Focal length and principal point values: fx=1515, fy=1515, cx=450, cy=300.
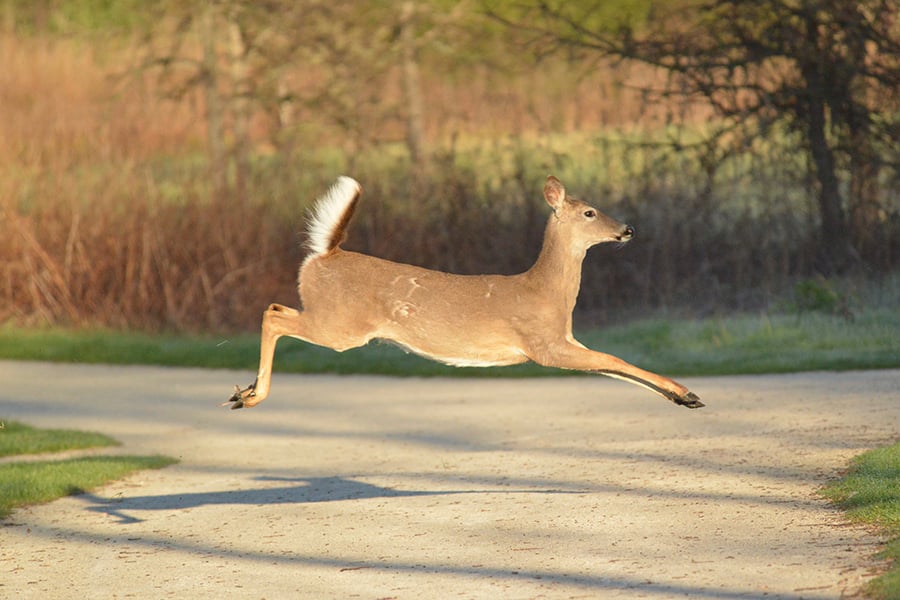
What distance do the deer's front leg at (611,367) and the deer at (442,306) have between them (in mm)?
10

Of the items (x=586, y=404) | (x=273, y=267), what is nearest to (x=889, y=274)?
(x=586, y=404)

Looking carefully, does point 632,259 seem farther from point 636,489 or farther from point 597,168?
point 636,489

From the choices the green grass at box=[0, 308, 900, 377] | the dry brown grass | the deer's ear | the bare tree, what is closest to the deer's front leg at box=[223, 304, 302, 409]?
the deer's ear

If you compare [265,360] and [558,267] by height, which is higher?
[558,267]

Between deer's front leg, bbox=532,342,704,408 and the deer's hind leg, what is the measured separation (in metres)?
0.97

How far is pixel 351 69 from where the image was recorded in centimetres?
2398

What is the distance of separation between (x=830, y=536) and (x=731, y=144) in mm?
11933

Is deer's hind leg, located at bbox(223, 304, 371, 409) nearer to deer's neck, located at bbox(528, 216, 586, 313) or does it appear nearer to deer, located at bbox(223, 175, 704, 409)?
deer, located at bbox(223, 175, 704, 409)

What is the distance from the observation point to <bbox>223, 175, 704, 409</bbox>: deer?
767 cm

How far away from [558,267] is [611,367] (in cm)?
70

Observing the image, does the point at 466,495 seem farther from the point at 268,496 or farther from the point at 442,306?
the point at 442,306

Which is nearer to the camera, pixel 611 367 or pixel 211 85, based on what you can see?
pixel 611 367

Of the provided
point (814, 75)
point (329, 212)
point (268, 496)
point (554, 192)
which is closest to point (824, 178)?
point (814, 75)

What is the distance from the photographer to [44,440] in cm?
1316
